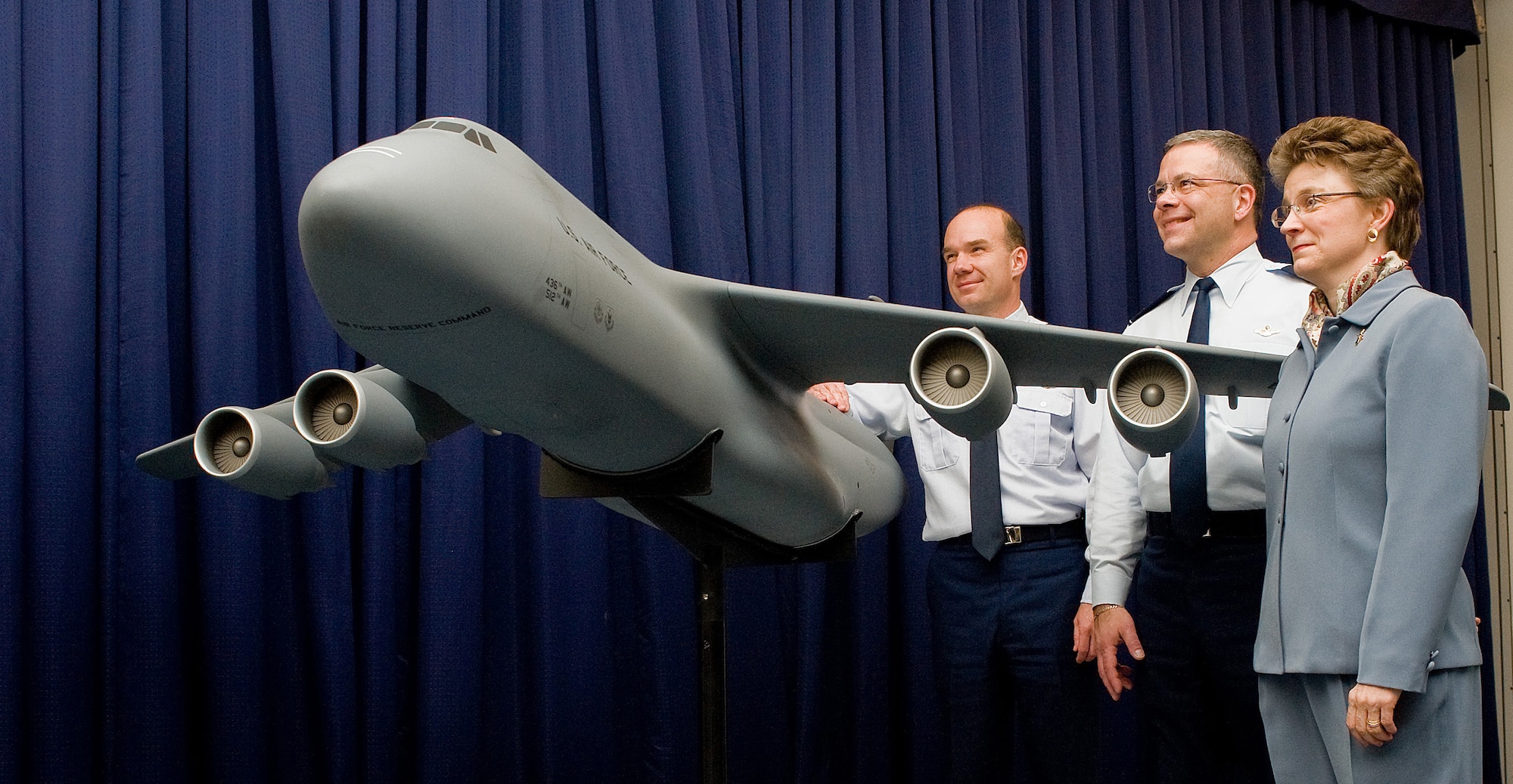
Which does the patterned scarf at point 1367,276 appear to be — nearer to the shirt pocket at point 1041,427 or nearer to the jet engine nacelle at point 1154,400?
the jet engine nacelle at point 1154,400

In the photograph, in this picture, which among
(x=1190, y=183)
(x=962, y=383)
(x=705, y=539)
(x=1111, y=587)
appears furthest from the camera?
(x=1190, y=183)

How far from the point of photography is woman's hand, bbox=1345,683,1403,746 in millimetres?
1932

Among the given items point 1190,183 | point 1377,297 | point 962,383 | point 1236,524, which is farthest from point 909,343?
point 1190,183

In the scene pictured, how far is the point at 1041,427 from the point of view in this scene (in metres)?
3.27

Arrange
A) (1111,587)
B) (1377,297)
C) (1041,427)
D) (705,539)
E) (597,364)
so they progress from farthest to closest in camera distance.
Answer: (1041,427)
(1111,587)
(705,539)
(1377,297)
(597,364)

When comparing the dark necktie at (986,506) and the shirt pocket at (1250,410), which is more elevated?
the shirt pocket at (1250,410)

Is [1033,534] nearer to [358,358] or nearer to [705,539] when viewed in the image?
[705,539]

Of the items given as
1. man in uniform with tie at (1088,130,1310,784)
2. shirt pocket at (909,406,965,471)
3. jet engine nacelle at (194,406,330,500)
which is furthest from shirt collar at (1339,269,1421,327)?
jet engine nacelle at (194,406,330,500)

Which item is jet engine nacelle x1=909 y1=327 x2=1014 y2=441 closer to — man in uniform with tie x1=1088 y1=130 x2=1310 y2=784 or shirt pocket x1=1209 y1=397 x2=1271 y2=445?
man in uniform with tie x1=1088 y1=130 x2=1310 y2=784

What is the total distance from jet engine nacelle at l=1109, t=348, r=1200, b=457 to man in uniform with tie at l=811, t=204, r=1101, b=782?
1104 mm

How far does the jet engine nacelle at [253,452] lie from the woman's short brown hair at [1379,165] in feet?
6.75

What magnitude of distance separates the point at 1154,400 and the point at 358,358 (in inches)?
91.7

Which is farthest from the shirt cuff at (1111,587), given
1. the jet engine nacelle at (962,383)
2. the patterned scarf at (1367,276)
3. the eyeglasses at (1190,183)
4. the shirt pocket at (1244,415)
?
the jet engine nacelle at (962,383)

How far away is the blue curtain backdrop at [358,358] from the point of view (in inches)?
118
